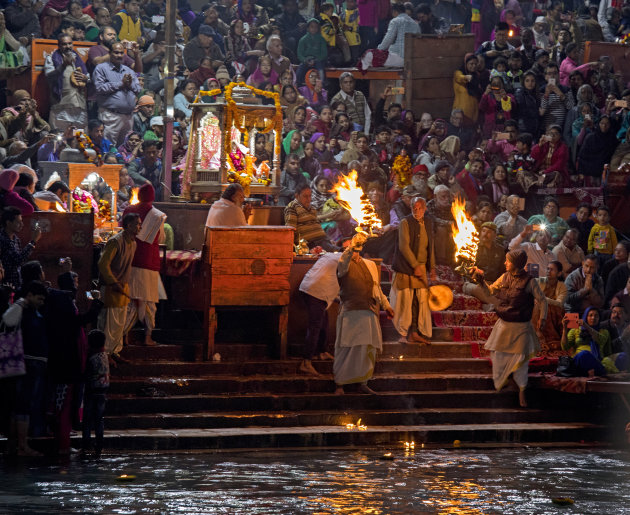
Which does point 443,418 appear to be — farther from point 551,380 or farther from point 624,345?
point 624,345

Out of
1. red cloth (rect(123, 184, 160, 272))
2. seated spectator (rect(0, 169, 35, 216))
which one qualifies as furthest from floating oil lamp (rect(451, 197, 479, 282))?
seated spectator (rect(0, 169, 35, 216))

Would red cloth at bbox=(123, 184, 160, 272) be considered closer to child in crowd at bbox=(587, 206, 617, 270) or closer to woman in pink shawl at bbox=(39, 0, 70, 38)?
child in crowd at bbox=(587, 206, 617, 270)

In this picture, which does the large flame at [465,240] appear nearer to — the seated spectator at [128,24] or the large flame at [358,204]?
the large flame at [358,204]

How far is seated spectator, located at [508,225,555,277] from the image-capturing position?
15398 mm

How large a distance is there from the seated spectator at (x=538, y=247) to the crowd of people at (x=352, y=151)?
0.03 m

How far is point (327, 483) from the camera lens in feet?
30.7

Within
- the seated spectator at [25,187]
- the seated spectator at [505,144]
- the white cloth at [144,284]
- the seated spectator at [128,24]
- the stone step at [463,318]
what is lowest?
the stone step at [463,318]

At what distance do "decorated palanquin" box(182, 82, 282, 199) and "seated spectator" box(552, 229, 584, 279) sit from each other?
13.0ft

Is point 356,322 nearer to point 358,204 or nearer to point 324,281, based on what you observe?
point 324,281

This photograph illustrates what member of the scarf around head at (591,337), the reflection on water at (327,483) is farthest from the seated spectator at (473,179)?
the reflection on water at (327,483)

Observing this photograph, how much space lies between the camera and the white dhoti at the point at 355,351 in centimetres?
1237

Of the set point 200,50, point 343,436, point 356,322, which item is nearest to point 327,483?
point 343,436

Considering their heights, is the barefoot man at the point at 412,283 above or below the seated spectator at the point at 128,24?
below

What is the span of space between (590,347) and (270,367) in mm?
3659
